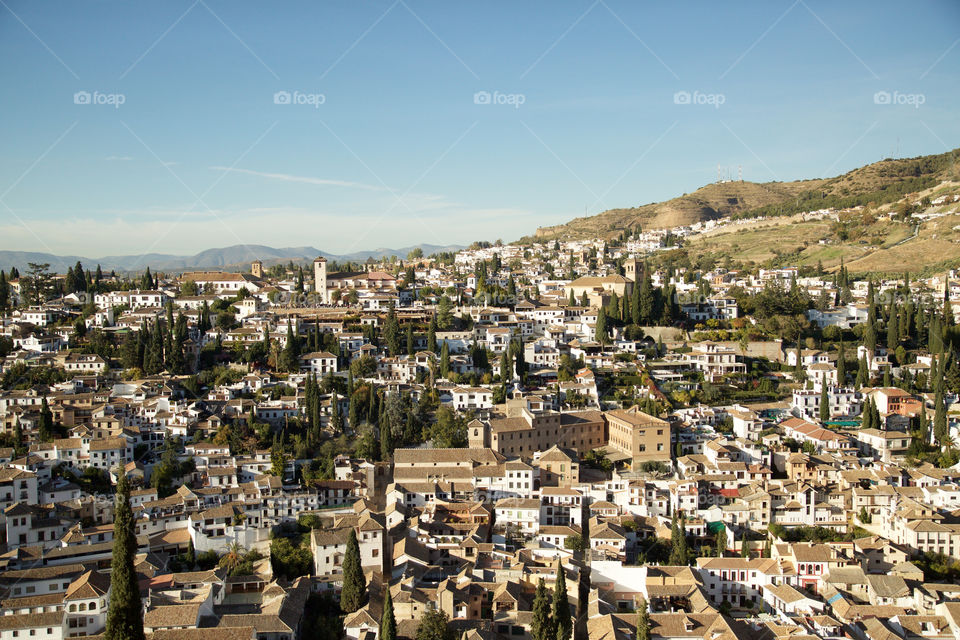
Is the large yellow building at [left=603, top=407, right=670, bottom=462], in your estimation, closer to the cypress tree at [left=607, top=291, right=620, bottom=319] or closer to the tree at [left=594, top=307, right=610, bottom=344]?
the tree at [left=594, top=307, right=610, bottom=344]

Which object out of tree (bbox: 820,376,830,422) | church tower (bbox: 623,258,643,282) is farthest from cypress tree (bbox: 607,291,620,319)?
church tower (bbox: 623,258,643,282)

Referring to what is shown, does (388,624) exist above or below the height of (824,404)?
below

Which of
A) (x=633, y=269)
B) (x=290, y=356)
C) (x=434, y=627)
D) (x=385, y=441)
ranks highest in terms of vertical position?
(x=633, y=269)

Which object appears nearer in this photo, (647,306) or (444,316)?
(444,316)

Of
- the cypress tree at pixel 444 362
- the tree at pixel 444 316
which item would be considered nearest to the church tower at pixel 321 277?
the tree at pixel 444 316

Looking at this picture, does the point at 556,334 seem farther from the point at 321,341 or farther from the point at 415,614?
the point at 415,614

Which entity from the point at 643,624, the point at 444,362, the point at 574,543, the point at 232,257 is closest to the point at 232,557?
the point at 574,543

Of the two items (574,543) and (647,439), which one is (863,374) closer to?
(647,439)
